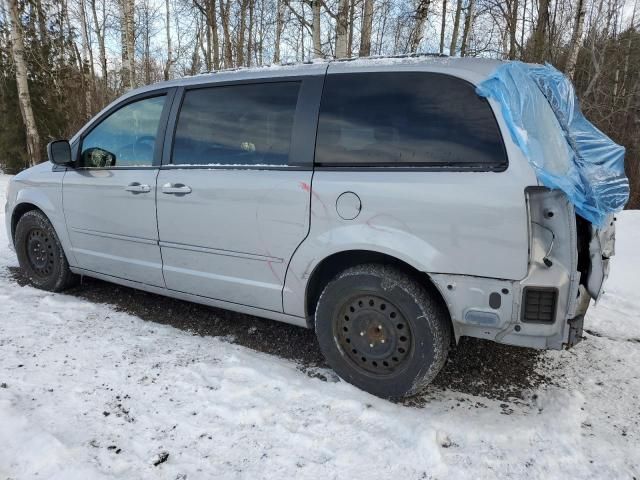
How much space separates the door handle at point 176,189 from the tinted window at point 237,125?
Answer: 0.19 metres

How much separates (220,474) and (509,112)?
2203 mm

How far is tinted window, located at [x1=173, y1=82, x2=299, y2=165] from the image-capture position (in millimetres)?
3090

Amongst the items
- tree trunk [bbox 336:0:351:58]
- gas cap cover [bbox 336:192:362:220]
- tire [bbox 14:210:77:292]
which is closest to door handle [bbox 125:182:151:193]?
tire [bbox 14:210:77:292]

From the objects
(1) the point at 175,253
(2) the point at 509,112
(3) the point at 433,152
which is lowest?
(1) the point at 175,253

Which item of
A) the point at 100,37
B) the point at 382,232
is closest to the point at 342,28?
the point at 382,232

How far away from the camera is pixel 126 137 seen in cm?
393

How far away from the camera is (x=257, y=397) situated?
8.99 ft

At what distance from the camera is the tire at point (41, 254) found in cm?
443

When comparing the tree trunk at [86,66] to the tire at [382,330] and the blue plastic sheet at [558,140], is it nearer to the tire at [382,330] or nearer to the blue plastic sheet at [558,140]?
the tire at [382,330]

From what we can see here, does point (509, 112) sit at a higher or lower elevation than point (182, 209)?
higher

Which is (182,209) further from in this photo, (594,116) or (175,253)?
(594,116)

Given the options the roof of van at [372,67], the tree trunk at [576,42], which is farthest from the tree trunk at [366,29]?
the roof of van at [372,67]

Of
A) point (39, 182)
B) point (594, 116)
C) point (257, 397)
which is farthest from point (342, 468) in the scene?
point (594, 116)

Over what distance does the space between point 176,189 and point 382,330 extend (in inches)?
69.6
